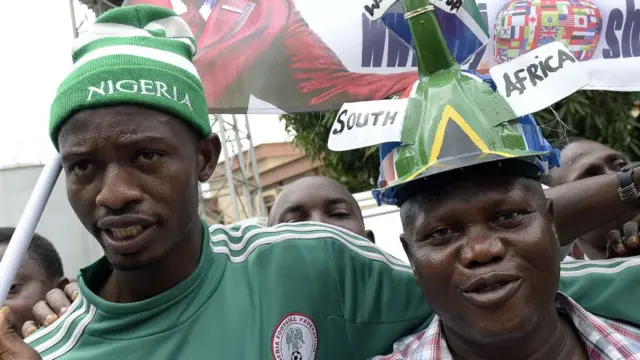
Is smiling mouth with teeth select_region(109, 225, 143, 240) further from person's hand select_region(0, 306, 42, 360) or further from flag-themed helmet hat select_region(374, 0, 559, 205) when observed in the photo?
flag-themed helmet hat select_region(374, 0, 559, 205)

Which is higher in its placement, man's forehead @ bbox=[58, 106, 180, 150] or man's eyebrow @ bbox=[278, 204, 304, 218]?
man's forehead @ bbox=[58, 106, 180, 150]

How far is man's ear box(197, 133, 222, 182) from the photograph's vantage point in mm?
2152

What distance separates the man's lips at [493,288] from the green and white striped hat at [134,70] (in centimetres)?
84

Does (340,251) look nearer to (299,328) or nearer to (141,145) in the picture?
(299,328)

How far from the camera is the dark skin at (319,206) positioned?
135 inches

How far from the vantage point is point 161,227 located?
193 cm

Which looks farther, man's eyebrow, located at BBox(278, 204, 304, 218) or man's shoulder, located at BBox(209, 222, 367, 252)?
man's eyebrow, located at BBox(278, 204, 304, 218)

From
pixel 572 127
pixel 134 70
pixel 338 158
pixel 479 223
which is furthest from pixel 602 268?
pixel 338 158

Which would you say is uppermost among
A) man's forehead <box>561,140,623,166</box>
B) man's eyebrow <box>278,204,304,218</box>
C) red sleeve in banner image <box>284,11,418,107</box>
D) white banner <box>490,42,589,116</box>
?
red sleeve in banner image <box>284,11,418,107</box>

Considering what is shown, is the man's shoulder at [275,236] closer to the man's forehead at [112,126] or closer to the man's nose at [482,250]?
the man's forehead at [112,126]

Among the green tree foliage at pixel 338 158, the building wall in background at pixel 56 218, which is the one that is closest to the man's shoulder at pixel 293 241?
the green tree foliage at pixel 338 158

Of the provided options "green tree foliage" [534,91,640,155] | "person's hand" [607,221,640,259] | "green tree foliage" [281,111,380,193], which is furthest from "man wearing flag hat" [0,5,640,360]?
"green tree foliage" [281,111,380,193]

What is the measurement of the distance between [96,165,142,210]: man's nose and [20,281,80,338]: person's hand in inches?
25.3

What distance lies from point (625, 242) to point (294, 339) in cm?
133
